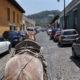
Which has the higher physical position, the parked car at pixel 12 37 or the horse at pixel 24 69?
the parked car at pixel 12 37

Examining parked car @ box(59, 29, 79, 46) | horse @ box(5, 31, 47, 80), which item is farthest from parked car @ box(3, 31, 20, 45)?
horse @ box(5, 31, 47, 80)

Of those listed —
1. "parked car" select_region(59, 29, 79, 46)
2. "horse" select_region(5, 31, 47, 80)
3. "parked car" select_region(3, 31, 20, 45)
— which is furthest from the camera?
"parked car" select_region(3, 31, 20, 45)

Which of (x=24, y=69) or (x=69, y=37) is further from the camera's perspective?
(x=69, y=37)

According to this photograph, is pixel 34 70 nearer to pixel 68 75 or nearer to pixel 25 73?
pixel 25 73

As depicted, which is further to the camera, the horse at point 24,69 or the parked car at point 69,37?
the parked car at point 69,37

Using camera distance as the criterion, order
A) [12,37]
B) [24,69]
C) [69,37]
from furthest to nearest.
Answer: [12,37] < [69,37] < [24,69]

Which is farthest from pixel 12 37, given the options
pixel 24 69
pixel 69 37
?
pixel 24 69

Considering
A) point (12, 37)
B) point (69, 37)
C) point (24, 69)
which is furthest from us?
point (12, 37)

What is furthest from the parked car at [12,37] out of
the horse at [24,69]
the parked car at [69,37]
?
the horse at [24,69]

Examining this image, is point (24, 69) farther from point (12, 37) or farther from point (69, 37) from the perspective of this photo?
point (12, 37)

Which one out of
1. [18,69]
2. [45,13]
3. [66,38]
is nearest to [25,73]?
[18,69]

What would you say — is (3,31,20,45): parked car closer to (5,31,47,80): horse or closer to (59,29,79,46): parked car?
(59,29,79,46): parked car

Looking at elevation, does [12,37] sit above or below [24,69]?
above

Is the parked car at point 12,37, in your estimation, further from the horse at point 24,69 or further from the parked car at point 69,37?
the horse at point 24,69
